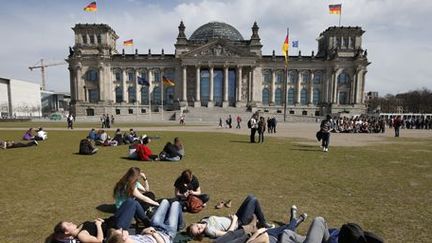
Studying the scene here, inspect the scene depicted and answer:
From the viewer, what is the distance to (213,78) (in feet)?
264

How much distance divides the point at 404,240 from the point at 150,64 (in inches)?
3215

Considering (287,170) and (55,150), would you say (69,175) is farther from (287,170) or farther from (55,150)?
(287,170)

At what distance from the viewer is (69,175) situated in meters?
10.3

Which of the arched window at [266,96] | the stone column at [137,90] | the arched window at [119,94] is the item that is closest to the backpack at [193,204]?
the arched window at [266,96]

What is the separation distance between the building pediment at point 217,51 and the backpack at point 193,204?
73188 millimetres

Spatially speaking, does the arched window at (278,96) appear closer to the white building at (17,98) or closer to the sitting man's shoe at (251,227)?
the sitting man's shoe at (251,227)

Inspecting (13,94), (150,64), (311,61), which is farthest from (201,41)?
(13,94)

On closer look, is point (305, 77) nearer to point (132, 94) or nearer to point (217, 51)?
point (217, 51)

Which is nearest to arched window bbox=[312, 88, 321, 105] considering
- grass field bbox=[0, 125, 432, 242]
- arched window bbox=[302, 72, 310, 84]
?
arched window bbox=[302, 72, 310, 84]

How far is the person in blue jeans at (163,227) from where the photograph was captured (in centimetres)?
469

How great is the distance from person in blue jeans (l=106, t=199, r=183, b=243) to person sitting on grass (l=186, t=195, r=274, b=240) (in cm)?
34

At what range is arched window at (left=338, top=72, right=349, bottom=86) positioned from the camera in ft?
263

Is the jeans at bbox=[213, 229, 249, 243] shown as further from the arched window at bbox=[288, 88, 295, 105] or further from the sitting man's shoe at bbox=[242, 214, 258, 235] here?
the arched window at bbox=[288, 88, 295, 105]

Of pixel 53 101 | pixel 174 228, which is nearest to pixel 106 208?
pixel 174 228
